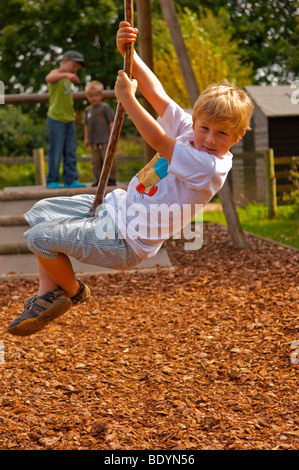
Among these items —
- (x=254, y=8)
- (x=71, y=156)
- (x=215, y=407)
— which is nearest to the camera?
(x=215, y=407)

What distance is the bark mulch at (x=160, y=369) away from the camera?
3.33 meters

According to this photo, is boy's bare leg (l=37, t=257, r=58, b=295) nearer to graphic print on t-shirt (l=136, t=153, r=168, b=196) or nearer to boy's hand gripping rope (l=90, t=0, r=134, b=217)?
boy's hand gripping rope (l=90, t=0, r=134, b=217)

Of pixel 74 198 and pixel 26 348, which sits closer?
pixel 74 198

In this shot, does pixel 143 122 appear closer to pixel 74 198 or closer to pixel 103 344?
pixel 74 198

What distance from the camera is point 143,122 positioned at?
2.70m

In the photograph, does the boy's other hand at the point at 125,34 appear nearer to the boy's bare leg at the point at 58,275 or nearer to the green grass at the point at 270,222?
the boy's bare leg at the point at 58,275

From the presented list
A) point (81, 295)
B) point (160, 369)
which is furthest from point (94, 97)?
point (81, 295)

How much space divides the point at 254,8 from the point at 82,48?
9.72 meters

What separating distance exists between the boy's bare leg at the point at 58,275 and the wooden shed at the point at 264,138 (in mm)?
12473

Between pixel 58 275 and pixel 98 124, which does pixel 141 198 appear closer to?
pixel 58 275

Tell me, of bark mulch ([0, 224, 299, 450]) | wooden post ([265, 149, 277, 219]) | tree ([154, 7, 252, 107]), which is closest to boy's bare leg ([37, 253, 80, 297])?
bark mulch ([0, 224, 299, 450])

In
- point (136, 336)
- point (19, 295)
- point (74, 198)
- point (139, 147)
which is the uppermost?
point (74, 198)

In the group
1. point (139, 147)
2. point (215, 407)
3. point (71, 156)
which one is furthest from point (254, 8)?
point (215, 407)

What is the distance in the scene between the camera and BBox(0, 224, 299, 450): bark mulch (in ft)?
10.9
